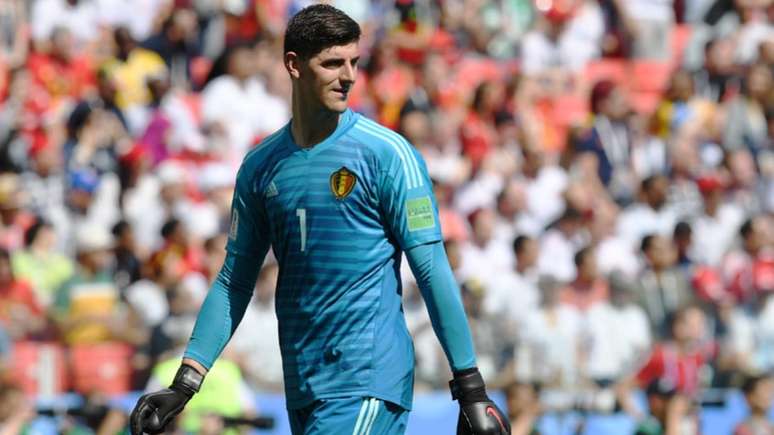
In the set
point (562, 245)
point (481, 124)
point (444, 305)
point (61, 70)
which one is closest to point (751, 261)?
point (562, 245)

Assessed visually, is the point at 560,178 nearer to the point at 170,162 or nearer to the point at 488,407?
the point at 170,162

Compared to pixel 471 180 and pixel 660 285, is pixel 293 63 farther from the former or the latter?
pixel 471 180

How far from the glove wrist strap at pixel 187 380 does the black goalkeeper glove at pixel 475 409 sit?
930 mm

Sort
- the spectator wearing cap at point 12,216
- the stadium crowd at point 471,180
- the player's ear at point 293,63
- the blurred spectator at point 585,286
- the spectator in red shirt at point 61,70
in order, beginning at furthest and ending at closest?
the spectator in red shirt at point 61,70 < the spectator wearing cap at point 12,216 < the blurred spectator at point 585,286 < the stadium crowd at point 471,180 < the player's ear at point 293,63

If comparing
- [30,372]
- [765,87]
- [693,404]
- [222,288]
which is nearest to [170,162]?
[30,372]

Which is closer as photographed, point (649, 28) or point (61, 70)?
point (61, 70)

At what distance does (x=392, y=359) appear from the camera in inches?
208

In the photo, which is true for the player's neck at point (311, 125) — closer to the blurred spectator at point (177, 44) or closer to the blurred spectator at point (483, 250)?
the blurred spectator at point (483, 250)

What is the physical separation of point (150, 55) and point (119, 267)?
3.52 metres

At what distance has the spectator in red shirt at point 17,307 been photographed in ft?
33.2

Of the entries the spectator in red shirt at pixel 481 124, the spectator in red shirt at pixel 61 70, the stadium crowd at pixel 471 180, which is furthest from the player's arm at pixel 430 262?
the spectator in red shirt at pixel 61 70

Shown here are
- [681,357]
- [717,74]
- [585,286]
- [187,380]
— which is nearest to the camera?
[187,380]

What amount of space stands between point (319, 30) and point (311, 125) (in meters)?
0.33

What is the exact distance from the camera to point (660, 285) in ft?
39.2
